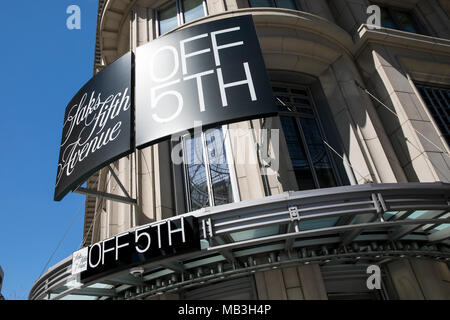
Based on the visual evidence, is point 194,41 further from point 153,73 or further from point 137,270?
point 137,270

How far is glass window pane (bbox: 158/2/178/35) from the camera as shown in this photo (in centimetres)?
1355

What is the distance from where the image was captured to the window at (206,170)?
9523mm

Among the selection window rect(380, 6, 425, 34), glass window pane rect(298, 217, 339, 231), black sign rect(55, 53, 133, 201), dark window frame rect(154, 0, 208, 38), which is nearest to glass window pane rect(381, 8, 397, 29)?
window rect(380, 6, 425, 34)

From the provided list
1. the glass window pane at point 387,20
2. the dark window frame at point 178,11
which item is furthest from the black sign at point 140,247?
the glass window pane at point 387,20

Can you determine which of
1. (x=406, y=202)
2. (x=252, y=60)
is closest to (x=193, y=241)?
(x=406, y=202)

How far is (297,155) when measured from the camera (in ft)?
35.6

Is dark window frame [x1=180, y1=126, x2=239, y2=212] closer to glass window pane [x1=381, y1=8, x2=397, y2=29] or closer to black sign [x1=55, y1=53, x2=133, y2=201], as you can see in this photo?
black sign [x1=55, y1=53, x2=133, y2=201]

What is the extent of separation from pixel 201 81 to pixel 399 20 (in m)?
13.0

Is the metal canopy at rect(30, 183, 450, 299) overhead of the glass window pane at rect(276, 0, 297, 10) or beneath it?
beneath

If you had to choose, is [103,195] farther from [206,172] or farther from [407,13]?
[407,13]

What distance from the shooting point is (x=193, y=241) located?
249 inches

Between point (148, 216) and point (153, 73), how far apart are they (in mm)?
→ 4461

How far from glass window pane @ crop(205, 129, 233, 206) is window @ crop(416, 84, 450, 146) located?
8.26 m

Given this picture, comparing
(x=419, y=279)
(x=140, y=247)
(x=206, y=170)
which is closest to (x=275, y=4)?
(x=206, y=170)
